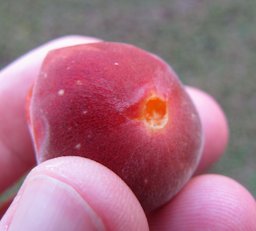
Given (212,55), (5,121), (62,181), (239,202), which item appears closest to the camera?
(62,181)

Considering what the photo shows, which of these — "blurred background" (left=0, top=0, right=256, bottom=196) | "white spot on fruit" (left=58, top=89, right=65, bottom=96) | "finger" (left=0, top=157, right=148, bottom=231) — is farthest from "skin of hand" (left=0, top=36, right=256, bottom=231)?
"blurred background" (left=0, top=0, right=256, bottom=196)

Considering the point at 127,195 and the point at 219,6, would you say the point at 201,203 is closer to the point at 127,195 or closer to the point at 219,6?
the point at 127,195

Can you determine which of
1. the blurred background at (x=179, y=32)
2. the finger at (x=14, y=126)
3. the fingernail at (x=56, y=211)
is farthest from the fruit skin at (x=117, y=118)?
the blurred background at (x=179, y=32)

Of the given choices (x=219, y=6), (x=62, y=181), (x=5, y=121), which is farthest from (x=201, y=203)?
(x=219, y=6)

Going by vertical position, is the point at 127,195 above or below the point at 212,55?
above

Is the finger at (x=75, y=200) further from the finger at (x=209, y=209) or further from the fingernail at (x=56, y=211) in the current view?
the finger at (x=209, y=209)

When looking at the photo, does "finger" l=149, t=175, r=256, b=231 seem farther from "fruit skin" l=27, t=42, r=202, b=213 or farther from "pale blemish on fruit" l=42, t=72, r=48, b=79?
"pale blemish on fruit" l=42, t=72, r=48, b=79
